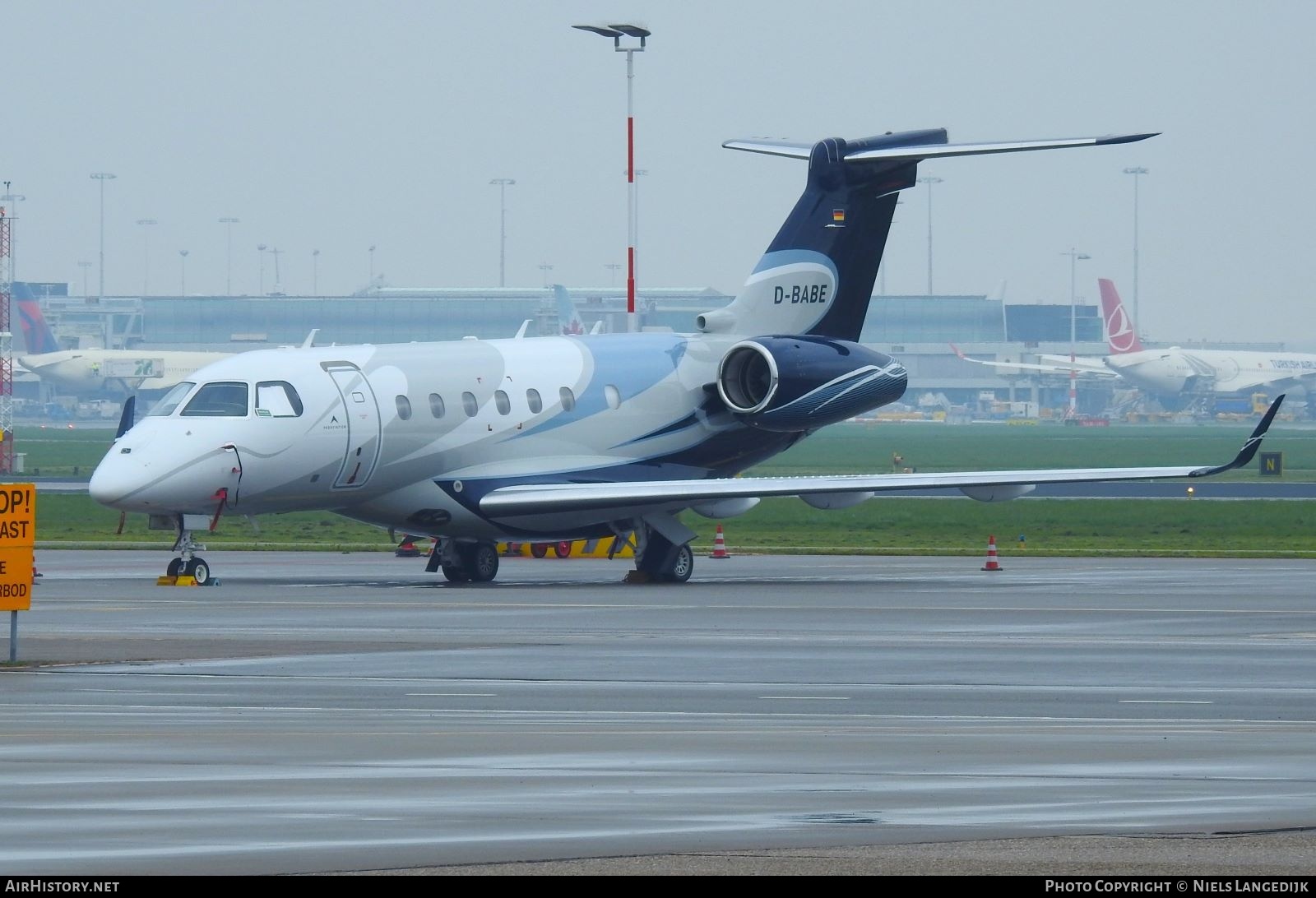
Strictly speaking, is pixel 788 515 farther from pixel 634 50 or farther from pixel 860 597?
pixel 860 597

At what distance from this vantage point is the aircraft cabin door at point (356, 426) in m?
31.6

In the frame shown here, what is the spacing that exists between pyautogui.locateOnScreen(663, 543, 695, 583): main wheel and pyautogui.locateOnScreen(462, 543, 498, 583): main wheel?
108 inches

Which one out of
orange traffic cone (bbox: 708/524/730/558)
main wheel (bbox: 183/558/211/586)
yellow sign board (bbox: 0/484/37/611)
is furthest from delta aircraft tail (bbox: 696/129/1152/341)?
yellow sign board (bbox: 0/484/37/611)

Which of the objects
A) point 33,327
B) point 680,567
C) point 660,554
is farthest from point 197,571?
point 33,327

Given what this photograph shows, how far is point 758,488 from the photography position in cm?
3175

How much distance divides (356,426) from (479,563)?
3.64m

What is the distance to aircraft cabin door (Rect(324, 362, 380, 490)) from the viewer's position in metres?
31.6

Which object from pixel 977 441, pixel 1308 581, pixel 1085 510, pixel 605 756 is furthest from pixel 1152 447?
pixel 605 756

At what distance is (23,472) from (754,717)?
7291 cm

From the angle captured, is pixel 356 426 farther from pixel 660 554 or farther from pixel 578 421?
pixel 660 554

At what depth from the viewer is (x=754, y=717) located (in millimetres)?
15578

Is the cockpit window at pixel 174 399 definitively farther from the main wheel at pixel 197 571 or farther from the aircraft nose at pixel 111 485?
the main wheel at pixel 197 571

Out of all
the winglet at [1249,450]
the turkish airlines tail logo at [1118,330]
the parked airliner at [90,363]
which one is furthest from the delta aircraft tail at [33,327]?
the winglet at [1249,450]

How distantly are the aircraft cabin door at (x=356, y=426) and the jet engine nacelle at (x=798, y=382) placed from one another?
6.25m
